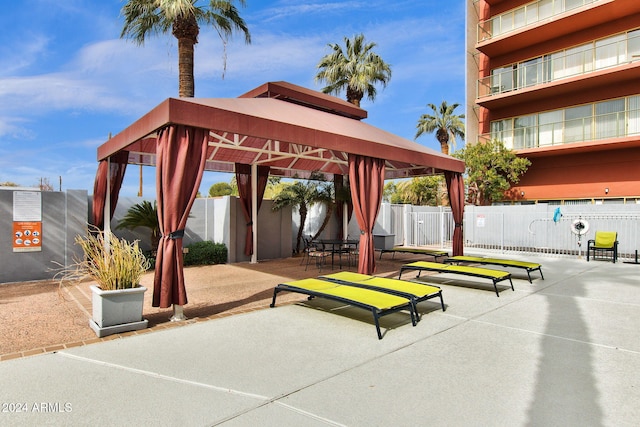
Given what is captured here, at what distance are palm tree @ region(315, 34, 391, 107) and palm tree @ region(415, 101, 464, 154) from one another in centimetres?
1366

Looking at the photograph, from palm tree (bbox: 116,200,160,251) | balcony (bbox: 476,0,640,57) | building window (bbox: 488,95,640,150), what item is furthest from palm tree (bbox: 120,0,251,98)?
building window (bbox: 488,95,640,150)

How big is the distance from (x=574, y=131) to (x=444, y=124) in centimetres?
1319

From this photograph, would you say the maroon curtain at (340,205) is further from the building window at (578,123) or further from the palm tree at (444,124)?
the palm tree at (444,124)

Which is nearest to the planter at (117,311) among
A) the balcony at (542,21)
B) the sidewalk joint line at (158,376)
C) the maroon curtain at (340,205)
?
the sidewalk joint line at (158,376)

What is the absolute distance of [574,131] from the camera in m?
18.2

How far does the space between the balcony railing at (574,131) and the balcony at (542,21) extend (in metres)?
4.48

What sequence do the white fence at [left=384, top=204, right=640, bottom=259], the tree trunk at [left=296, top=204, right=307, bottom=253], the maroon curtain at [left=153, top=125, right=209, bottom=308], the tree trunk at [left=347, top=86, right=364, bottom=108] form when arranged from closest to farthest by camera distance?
the maroon curtain at [left=153, top=125, right=209, bottom=308] → the white fence at [left=384, top=204, right=640, bottom=259] → the tree trunk at [left=296, top=204, right=307, bottom=253] → the tree trunk at [left=347, top=86, right=364, bottom=108]

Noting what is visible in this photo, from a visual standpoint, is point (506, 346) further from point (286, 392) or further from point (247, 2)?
point (247, 2)

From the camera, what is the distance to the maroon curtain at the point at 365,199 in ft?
25.6

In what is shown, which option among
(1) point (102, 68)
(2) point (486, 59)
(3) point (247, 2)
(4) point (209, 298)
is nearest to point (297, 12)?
(3) point (247, 2)

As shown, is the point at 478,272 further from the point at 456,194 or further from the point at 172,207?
the point at 172,207

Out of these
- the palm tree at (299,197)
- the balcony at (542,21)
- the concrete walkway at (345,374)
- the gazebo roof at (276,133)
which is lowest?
the concrete walkway at (345,374)

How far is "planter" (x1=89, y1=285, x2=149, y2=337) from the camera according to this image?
178 inches

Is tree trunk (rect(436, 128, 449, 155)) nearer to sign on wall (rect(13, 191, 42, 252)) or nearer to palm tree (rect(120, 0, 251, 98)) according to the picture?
palm tree (rect(120, 0, 251, 98))
